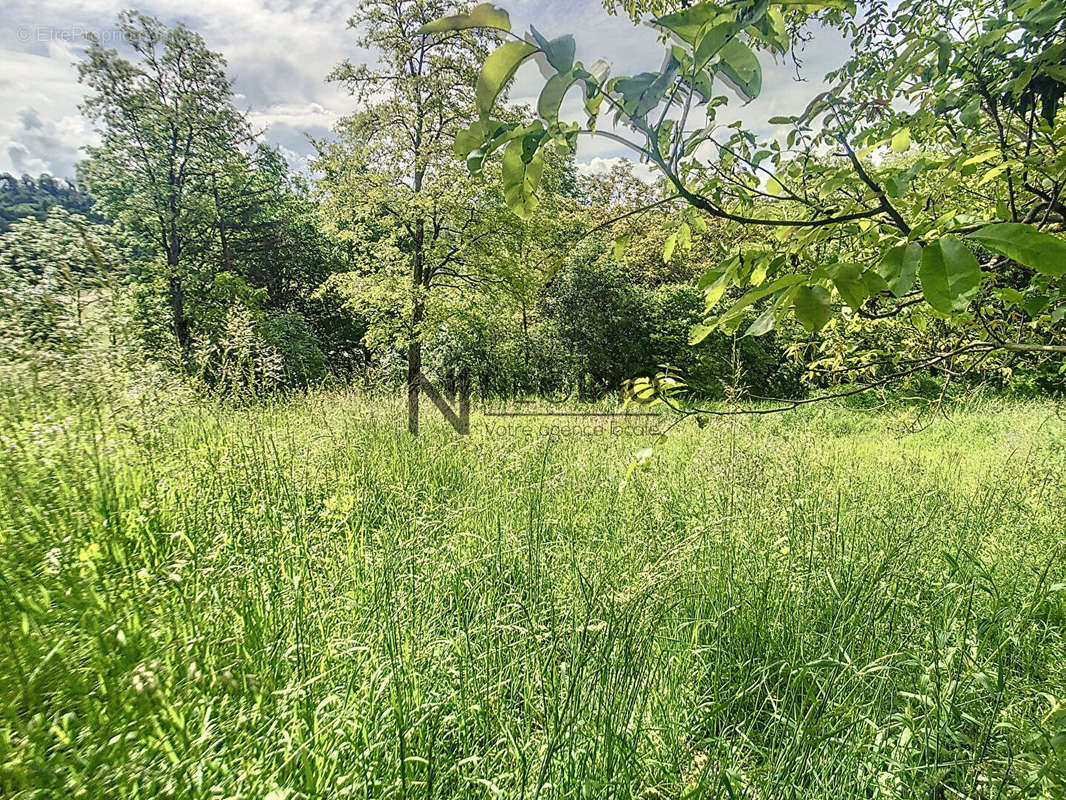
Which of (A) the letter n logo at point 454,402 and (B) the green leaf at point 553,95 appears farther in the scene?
(A) the letter n logo at point 454,402

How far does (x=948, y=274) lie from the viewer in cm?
55

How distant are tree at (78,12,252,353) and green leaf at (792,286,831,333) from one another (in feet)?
48.2

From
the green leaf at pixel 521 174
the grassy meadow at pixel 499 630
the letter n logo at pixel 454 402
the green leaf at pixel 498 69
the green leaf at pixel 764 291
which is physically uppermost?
the green leaf at pixel 498 69

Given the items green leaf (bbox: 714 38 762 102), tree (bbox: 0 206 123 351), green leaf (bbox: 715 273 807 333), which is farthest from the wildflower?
green leaf (bbox: 714 38 762 102)

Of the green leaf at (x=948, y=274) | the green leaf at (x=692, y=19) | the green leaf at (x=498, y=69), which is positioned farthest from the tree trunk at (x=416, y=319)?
the green leaf at (x=948, y=274)

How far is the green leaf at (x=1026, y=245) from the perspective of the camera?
52 centimetres

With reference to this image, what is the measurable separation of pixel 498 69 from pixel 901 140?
114 cm

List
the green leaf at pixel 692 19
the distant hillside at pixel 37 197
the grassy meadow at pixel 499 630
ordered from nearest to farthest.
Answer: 1. the green leaf at pixel 692 19
2. the grassy meadow at pixel 499 630
3. the distant hillside at pixel 37 197

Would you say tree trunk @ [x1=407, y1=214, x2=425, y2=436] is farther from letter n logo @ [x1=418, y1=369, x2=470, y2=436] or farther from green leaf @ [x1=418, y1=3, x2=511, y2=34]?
green leaf @ [x1=418, y1=3, x2=511, y2=34]

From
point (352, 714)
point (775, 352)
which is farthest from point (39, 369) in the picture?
point (775, 352)

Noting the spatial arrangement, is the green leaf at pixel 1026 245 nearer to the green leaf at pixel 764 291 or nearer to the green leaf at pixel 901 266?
the green leaf at pixel 901 266

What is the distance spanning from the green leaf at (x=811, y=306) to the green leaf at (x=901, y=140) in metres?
0.83

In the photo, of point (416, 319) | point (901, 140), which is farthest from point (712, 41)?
point (416, 319)

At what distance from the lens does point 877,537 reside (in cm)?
302
